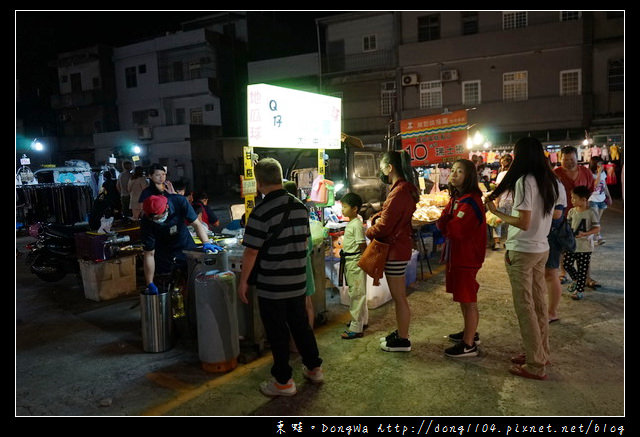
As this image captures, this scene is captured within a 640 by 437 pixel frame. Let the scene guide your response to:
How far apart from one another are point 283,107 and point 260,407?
3.50 m

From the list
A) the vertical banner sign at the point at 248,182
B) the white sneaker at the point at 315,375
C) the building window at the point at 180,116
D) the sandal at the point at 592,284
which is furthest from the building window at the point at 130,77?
the white sneaker at the point at 315,375

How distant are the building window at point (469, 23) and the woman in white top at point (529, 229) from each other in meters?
23.6

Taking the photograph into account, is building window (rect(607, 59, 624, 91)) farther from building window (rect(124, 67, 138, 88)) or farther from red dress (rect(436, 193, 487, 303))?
building window (rect(124, 67, 138, 88))

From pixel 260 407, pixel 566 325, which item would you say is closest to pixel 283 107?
pixel 260 407

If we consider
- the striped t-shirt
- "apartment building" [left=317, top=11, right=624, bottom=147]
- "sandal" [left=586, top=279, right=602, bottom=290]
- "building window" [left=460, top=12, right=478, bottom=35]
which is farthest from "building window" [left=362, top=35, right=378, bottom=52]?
the striped t-shirt

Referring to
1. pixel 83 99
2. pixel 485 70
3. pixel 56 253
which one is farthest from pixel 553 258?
pixel 83 99

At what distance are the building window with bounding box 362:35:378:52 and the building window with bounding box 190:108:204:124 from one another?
42.4 ft

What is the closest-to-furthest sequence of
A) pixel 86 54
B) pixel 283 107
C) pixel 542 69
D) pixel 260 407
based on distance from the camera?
pixel 260 407
pixel 283 107
pixel 542 69
pixel 86 54

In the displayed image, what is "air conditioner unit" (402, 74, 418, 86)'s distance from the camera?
82.6ft

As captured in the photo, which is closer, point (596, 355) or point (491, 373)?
point (491, 373)

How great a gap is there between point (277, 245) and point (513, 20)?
25023 millimetres

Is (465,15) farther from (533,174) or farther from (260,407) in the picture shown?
(260,407)

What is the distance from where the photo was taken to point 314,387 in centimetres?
401

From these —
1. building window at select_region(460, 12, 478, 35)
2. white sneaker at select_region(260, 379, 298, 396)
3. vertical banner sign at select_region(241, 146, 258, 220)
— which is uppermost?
building window at select_region(460, 12, 478, 35)
